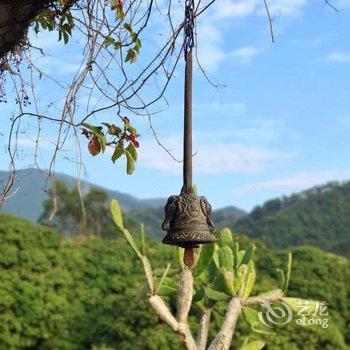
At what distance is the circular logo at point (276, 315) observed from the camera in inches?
257

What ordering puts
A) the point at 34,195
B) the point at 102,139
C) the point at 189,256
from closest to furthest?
the point at 189,256
the point at 102,139
the point at 34,195

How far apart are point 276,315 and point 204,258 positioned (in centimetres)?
288

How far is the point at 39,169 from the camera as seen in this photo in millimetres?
2729

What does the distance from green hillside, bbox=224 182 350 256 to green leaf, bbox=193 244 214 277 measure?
2665cm

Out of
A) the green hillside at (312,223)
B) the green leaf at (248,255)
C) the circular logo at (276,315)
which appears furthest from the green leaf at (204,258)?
the green hillside at (312,223)

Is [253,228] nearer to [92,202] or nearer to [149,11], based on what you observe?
[92,202]

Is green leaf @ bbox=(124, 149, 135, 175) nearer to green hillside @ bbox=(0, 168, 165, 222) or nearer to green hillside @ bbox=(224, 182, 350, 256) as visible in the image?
green hillside @ bbox=(0, 168, 165, 222)

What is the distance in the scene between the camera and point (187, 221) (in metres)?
2.24

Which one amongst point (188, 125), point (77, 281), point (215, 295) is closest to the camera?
point (188, 125)

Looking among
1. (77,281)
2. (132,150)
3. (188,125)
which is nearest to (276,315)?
(77,281)

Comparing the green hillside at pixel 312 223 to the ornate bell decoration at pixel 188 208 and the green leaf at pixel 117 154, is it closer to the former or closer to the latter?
the green leaf at pixel 117 154

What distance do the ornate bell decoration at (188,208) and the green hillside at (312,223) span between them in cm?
2848

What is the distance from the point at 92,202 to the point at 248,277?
991 inches
